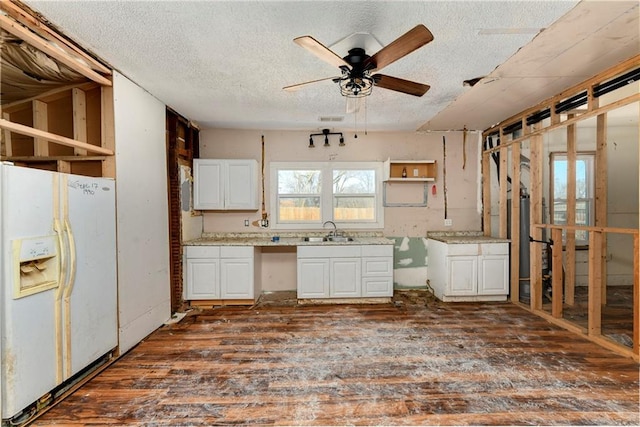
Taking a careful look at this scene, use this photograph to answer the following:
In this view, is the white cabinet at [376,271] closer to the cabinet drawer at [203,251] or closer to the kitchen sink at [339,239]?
the kitchen sink at [339,239]

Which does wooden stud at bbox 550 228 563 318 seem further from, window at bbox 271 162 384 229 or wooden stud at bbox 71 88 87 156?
wooden stud at bbox 71 88 87 156

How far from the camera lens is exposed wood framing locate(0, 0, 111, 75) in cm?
170

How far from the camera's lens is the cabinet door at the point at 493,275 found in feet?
12.8

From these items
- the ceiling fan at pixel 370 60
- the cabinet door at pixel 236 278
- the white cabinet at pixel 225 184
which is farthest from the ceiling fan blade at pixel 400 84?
the cabinet door at pixel 236 278

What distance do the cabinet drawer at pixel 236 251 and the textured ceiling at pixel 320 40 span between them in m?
1.86

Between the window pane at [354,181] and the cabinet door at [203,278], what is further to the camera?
the window pane at [354,181]

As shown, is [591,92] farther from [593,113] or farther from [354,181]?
[354,181]

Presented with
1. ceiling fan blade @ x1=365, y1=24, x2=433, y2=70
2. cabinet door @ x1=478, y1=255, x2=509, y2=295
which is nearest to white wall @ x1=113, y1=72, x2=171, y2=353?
ceiling fan blade @ x1=365, y1=24, x2=433, y2=70

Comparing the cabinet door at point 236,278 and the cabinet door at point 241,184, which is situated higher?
the cabinet door at point 241,184

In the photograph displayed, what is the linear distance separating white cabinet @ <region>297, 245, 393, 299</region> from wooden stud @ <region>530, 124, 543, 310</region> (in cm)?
176

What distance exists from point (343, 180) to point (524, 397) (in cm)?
330

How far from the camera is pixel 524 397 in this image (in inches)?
77.5

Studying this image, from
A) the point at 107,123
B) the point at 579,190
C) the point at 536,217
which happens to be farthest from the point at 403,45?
the point at 579,190

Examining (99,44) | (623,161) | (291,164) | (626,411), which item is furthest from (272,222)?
(623,161)
